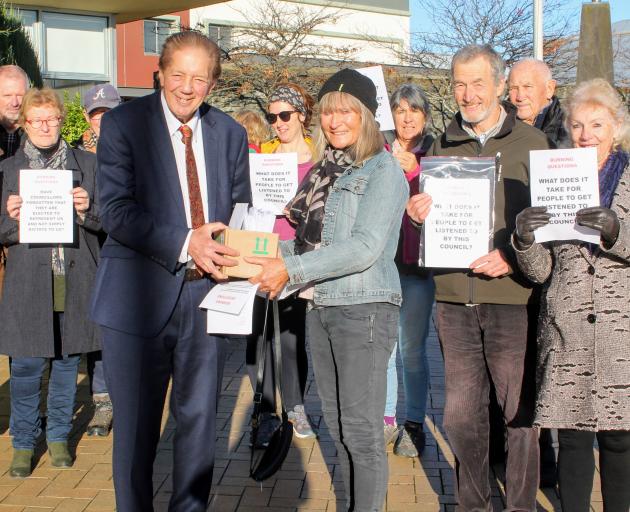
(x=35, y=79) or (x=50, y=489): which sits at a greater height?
(x=35, y=79)

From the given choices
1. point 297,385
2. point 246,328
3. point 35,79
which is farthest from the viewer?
point 35,79

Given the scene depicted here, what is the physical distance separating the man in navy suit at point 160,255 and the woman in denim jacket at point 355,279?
39 centimetres

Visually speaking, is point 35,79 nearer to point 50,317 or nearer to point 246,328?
point 50,317

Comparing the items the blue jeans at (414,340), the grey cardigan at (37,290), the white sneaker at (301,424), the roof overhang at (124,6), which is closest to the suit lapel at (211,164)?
the grey cardigan at (37,290)

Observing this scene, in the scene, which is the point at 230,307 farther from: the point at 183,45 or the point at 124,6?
the point at 124,6

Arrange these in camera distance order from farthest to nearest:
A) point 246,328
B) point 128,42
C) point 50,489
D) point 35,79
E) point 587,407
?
point 128,42 → point 35,79 → point 50,489 → point 587,407 → point 246,328

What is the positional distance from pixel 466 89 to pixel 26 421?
10.3 ft

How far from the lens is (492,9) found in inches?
790

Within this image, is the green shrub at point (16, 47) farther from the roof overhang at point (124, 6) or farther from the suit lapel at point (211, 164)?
the suit lapel at point (211, 164)

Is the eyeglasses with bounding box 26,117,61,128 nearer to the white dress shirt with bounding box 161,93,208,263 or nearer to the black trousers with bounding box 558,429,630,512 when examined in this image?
the white dress shirt with bounding box 161,93,208,263

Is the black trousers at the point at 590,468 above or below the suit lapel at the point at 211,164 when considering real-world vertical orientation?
below

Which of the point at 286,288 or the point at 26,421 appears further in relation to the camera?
the point at 26,421

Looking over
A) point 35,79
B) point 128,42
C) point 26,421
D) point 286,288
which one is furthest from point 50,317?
point 128,42

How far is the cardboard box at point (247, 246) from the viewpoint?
3.51 meters
